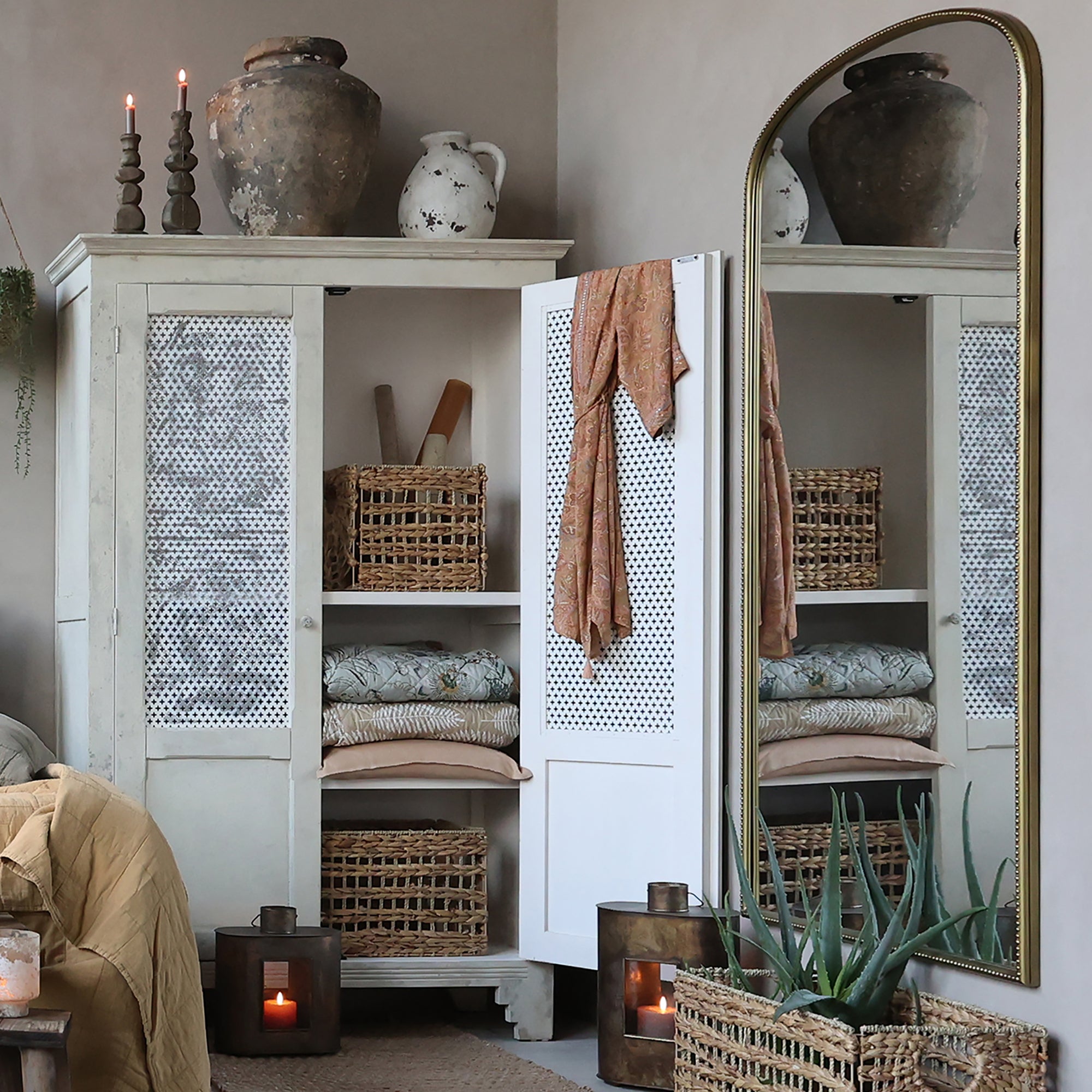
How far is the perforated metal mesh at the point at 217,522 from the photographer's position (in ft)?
11.5

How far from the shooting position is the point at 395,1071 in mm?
3254

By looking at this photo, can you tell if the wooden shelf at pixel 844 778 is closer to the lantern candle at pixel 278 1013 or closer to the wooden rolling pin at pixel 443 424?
the lantern candle at pixel 278 1013

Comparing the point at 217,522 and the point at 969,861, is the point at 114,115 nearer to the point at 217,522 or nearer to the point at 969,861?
the point at 217,522

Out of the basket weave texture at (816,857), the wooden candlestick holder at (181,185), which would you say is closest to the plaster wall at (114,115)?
the wooden candlestick holder at (181,185)

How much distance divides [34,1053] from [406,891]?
1488 mm

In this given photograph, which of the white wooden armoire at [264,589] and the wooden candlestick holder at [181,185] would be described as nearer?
the white wooden armoire at [264,589]

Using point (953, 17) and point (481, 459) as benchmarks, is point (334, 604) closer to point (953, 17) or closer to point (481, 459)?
point (481, 459)

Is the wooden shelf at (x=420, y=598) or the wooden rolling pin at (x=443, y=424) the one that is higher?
the wooden rolling pin at (x=443, y=424)

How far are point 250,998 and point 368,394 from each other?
5.35ft

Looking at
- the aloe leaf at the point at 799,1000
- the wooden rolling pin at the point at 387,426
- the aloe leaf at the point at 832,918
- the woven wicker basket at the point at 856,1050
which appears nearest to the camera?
the woven wicker basket at the point at 856,1050

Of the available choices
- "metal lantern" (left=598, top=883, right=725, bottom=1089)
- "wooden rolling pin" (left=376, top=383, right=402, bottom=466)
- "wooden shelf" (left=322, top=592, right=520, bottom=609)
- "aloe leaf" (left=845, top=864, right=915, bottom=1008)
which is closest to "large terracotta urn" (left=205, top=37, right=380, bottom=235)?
"wooden rolling pin" (left=376, top=383, right=402, bottom=466)

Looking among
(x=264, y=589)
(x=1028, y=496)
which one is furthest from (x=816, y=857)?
(x=264, y=589)

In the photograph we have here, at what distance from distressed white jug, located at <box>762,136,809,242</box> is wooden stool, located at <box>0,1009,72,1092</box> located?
2019 millimetres

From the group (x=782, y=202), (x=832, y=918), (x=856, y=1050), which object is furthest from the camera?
(x=782, y=202)
